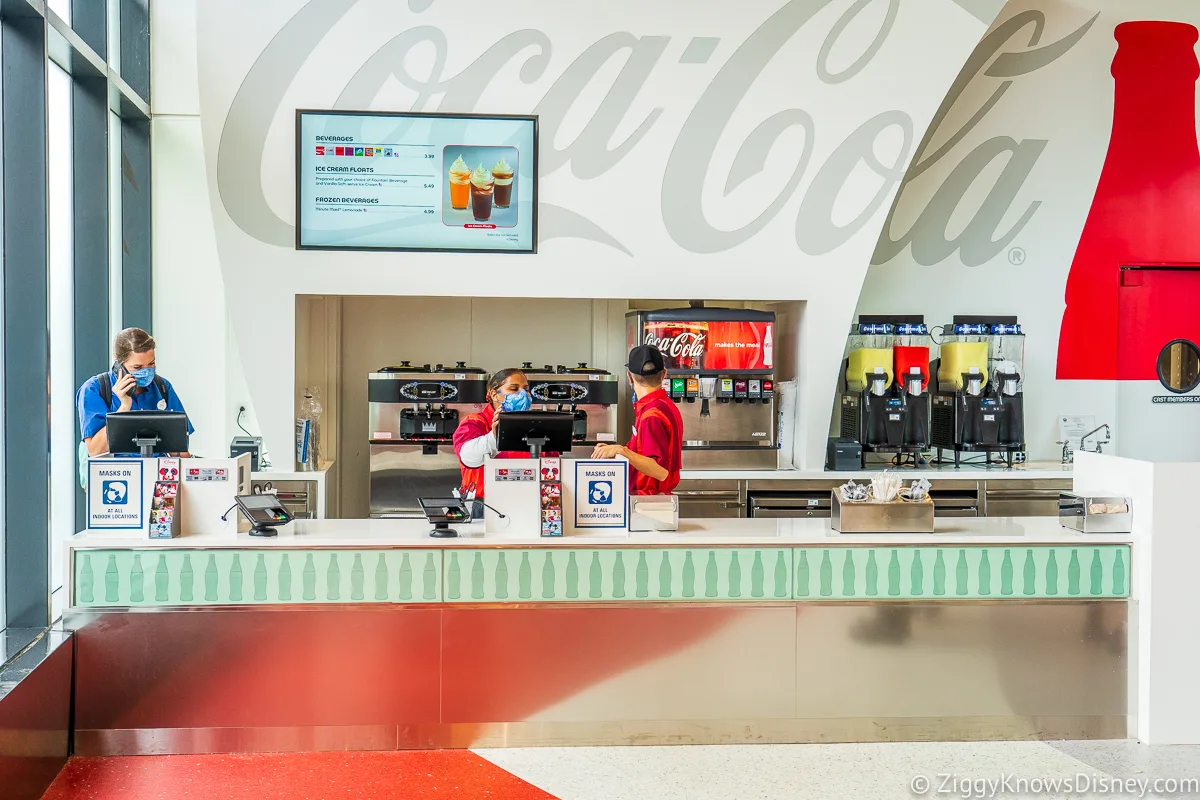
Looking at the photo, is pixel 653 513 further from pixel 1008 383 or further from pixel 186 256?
pixel 186 256

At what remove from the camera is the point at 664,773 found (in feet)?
11.8

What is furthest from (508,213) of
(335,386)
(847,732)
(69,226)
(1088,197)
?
(1088,197)

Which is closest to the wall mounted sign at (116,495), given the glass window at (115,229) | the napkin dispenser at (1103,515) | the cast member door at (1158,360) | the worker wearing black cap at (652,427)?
the worker wearing black cap at (652,427)

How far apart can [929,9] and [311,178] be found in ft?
12.0

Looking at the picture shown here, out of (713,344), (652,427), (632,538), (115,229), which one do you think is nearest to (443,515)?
(632,538)

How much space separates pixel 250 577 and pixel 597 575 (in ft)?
4.37

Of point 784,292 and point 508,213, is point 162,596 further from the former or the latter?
point 784,292

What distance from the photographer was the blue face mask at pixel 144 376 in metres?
4.28

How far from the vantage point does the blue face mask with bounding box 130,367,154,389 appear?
169 inches

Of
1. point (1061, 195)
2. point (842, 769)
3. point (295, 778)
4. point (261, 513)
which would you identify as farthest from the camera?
point (1061, 195)

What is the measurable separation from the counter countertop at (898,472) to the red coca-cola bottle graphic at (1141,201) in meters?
1.24

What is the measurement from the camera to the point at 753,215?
5.67 metres

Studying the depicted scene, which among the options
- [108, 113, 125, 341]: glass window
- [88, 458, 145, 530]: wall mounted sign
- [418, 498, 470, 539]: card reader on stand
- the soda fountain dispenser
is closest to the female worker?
[418, 498, 470, 539]: card reader on stand

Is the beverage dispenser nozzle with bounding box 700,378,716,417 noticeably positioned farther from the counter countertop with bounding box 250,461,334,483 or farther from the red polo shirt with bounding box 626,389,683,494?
the counter countertop with bounding box 250,461,334,483
